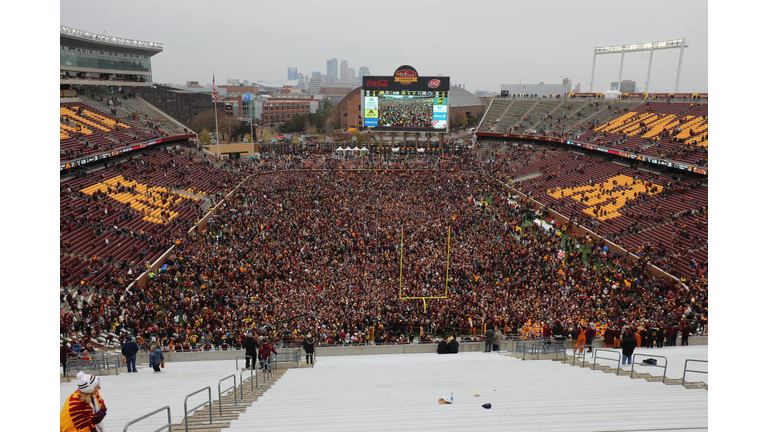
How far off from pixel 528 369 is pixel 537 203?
972 inches

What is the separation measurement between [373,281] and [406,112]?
29692mm

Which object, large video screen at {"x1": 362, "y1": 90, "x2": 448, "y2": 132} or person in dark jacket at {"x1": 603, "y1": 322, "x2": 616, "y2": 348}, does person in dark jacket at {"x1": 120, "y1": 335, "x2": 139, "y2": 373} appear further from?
large video screen at {"x1": 362, "y1": 90, "x2": 448, "y2": 132}

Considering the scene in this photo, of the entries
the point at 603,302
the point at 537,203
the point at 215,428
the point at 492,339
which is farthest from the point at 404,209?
the point at 215,428

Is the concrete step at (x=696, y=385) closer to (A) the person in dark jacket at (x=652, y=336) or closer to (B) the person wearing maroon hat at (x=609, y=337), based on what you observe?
(B) the person wearing maroon hat at (x=609, y=337)

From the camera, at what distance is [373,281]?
19.8 m

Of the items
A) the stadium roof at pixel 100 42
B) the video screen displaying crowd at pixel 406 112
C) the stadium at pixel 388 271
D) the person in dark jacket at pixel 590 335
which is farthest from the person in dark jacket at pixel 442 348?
the stadium roof at pixel 100 42

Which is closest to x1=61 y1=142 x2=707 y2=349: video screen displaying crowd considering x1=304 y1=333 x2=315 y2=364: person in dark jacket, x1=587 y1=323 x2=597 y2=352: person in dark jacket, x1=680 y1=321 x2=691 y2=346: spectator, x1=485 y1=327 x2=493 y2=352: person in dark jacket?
x1=680 y1=321 x2=691 y2=346: spectator

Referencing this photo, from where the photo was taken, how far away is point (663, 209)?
90.8 ft

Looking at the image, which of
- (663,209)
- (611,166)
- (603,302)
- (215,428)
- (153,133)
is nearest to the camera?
(215,428)

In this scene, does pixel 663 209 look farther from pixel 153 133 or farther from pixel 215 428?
pixel 153 133

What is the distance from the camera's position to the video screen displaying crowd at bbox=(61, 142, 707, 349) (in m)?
15.8

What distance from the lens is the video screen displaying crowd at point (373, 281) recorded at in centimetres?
1583

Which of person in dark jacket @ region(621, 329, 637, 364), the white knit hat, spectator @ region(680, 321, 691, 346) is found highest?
the white knit hat

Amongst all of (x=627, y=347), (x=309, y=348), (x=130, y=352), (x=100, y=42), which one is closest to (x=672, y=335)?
(x=627, y=347)
